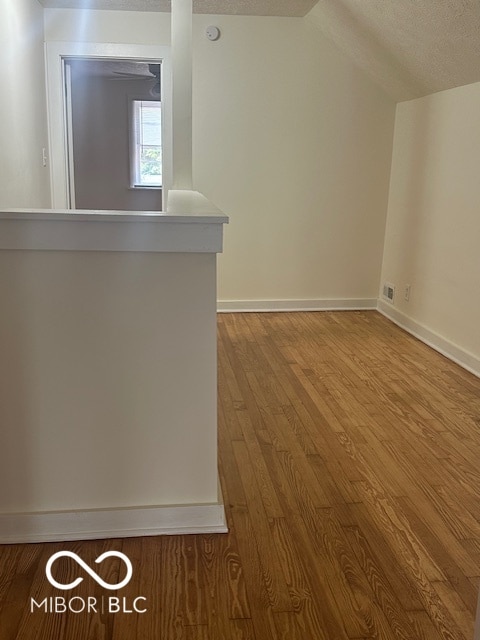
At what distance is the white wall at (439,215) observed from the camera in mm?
3531

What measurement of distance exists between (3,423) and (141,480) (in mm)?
463

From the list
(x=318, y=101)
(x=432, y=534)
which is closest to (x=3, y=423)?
(x=432, y=534)

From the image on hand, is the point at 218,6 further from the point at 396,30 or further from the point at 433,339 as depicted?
the point at 433,339

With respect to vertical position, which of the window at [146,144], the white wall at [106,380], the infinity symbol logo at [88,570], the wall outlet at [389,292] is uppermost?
the window at [146,144]

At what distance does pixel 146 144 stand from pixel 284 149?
11.3 ft

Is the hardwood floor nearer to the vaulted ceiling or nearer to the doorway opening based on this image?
the vaulted ceiling

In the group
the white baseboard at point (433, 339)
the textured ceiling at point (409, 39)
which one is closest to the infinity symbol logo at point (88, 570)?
the white baseboard at point (433, 339)

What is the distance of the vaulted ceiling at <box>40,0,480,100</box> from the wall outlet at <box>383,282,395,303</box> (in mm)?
1409

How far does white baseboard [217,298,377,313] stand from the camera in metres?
4.79

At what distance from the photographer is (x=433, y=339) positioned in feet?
13.1

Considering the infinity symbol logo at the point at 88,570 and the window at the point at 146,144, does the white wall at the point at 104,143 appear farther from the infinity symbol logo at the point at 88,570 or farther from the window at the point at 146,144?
the infinity symbol logo at the point at 88,570

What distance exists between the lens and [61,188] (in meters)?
4.40

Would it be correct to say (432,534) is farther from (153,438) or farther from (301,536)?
(153,438)

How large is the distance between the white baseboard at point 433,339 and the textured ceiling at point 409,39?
1.57 meters
